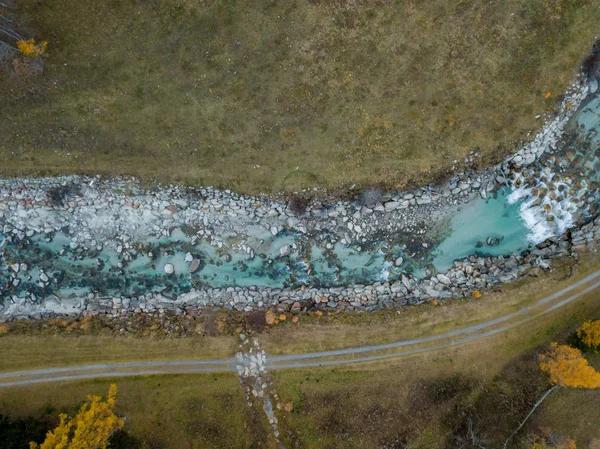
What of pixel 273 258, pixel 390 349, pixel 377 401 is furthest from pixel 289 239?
pixel 377 401

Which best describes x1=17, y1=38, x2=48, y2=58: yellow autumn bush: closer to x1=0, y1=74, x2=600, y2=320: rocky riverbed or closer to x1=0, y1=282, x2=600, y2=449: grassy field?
x1=0, y1=74, x2=600, y2=320: rocky riverbed

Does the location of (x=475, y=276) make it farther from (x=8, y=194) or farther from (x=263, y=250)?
(x=8, y=194)

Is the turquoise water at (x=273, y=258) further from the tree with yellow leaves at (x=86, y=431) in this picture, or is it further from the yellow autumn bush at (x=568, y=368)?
the tree with yellow leaves at (x=86, y=431)

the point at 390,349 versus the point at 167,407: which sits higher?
the point at 390,349

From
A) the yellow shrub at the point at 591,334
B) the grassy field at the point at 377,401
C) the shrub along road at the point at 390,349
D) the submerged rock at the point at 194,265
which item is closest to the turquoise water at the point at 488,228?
the shrub along road at the point at 390,349

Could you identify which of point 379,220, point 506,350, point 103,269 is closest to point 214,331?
point 103,269

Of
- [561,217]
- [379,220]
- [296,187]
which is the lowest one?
[561,217]

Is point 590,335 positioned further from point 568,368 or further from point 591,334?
point 568,368

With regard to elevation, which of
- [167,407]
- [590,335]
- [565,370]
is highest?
[167,407]
